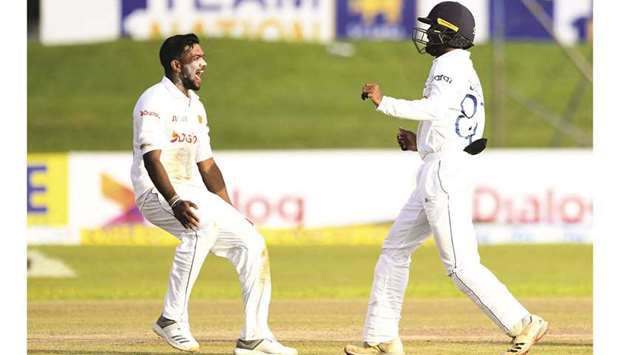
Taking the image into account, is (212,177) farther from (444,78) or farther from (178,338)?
(444,78)

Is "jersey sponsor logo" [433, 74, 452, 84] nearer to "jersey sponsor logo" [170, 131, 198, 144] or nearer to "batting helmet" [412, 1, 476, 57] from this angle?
"batting helmet" [412, 1, 476, 57]

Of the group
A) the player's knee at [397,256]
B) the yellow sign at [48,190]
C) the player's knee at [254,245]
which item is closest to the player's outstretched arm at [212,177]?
the player's knee at [254,245]

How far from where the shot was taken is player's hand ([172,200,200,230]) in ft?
31.6

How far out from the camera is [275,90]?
41406mm

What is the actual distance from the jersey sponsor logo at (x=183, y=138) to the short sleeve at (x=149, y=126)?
0.38 ft

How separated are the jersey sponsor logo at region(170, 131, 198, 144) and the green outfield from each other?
24.5 metres

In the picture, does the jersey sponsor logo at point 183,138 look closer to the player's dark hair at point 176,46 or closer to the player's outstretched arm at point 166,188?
the player's outstretched arm at point 166,188

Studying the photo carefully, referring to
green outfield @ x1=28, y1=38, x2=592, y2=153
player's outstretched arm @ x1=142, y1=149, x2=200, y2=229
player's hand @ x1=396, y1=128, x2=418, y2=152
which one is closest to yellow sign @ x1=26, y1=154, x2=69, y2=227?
player's outstretched arm @ x1=142, y1=149, x2=200, y2=229

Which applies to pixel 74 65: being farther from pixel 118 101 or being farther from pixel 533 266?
pixel 533 266

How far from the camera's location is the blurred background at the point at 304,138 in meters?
19.6

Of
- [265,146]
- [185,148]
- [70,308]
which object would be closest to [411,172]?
[70,308]

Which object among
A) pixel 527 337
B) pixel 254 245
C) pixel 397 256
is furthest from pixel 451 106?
pixel 254 245

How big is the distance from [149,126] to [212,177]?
28.3 inches

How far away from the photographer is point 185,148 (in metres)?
9.95
